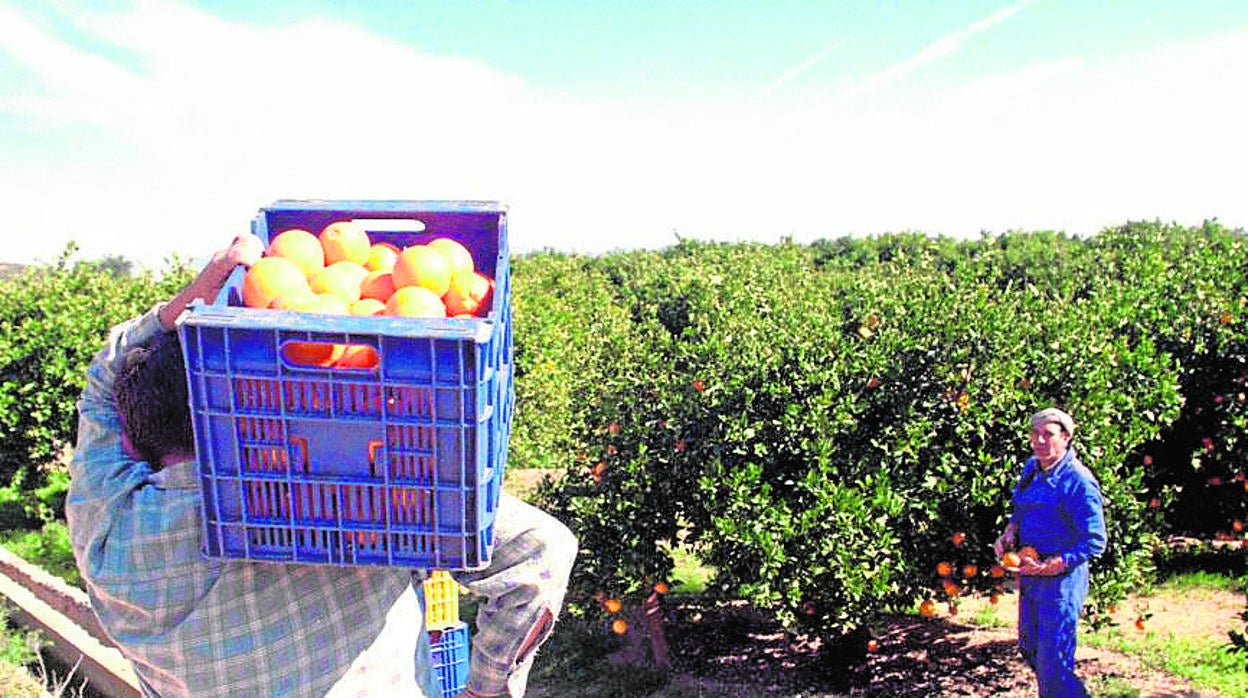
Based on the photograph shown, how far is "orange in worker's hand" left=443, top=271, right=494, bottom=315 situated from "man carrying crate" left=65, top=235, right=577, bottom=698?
39 cm

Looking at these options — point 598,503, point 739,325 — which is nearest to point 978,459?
point 739,325

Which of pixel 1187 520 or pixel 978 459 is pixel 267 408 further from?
pixel 1187 520

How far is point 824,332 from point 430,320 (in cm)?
461

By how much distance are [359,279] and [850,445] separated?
13.6ft

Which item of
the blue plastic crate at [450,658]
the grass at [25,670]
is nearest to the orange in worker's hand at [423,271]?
the blue plastic crate at [450,658]

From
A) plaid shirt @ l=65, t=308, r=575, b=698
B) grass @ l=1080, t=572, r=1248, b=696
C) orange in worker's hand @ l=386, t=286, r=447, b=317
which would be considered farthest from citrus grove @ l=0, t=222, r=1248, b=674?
orange in worker's hand @ l=386, t=286, r=447, b=317

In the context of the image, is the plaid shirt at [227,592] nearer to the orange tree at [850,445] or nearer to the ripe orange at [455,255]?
the ripe orange at [455,255]

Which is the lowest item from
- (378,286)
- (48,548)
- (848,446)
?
(48,548)

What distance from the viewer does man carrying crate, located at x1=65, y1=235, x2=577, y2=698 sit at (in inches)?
76.2

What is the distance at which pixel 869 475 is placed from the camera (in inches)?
221

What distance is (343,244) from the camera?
2279 millimetres

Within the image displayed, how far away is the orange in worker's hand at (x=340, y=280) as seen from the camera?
2.09m

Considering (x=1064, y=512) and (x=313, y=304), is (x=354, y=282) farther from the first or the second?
(x=1064, y=512)

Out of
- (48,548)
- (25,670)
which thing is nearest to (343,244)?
(25,670)
